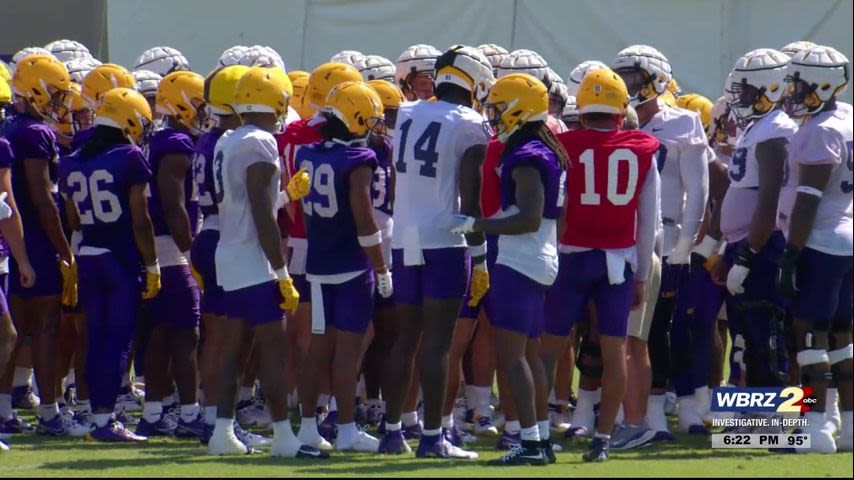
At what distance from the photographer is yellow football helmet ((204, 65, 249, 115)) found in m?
8.91

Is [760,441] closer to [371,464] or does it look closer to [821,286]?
[821,286]

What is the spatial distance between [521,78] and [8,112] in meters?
3.60

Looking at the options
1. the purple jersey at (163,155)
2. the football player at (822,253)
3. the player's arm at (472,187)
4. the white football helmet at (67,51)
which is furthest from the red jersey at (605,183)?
the white football helmet at (67,51)

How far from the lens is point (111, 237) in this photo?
9.20m

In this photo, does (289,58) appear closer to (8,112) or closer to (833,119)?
(8,112)

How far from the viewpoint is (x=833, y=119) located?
8.64 meters

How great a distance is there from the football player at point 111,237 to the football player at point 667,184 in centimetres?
290

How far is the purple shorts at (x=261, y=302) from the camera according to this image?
8.43 metres

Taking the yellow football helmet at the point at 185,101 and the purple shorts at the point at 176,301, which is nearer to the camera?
the purple shorts at the point at 176,301

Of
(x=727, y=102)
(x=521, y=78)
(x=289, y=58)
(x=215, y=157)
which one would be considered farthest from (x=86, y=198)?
(x=289, y=58)

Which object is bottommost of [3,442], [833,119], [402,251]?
[3,442]

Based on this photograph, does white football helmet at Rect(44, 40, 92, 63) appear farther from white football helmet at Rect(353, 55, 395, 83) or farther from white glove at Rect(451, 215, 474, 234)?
white glove at Rect(451, 215, 474, 234)

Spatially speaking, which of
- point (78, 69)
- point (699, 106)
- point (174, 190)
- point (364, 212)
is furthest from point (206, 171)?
point (699, 106)

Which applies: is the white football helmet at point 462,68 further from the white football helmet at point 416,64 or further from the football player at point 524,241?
the white football helmet at point 416,64
